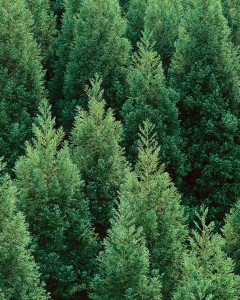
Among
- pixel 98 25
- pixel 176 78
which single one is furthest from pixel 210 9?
pixel 98 25

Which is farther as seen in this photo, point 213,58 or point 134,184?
point 213,58

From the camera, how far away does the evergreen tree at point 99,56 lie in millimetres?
19422

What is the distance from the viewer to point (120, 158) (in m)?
15.7

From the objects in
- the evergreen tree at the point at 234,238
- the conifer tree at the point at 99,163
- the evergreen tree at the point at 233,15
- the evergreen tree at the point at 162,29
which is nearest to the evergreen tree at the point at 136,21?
the evergreen tree at the point at 162,29

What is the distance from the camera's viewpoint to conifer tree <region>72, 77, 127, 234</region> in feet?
50.3

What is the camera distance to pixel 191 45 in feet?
63.0

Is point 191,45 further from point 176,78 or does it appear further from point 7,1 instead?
point 7,1

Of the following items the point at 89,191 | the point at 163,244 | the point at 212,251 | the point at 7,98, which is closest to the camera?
the point at 212,251

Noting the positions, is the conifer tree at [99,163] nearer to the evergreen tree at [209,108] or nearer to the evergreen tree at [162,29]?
the evergreen tree at [209,108]

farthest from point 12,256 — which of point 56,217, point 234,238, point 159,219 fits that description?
point 234,238

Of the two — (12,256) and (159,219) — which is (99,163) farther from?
(12,256)

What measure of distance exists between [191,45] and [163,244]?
28.3 ft

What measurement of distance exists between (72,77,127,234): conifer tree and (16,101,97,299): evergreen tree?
3.13ft

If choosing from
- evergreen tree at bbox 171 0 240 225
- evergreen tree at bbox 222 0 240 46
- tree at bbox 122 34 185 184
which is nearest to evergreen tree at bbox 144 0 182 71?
evergreen tree at bbox 171 0 240 225
